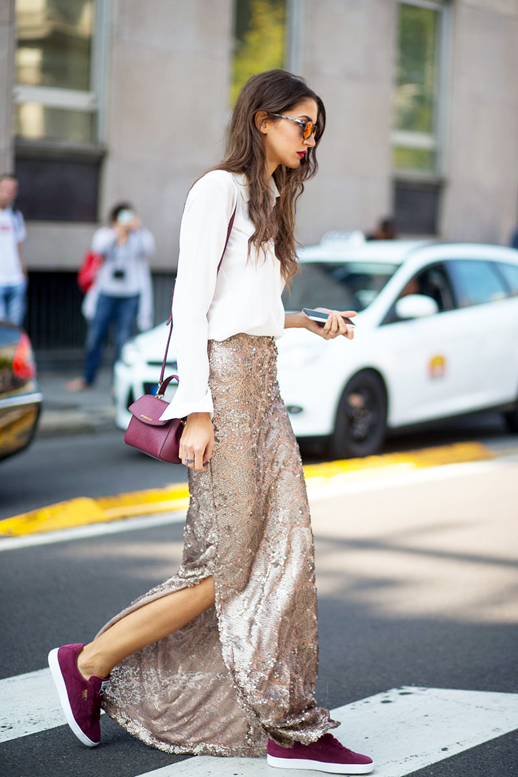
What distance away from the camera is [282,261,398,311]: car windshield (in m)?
8.48

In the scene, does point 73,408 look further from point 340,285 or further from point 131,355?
point 340,285

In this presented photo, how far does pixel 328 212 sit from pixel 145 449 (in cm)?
1290

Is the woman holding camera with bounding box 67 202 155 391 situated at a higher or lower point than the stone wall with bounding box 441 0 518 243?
lower

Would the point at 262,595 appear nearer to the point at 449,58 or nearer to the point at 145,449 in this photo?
the point at 145,449

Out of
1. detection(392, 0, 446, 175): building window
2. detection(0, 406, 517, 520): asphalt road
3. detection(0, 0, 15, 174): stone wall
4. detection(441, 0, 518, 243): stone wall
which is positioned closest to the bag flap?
detection(0, 406, 517, 520): asphalt road

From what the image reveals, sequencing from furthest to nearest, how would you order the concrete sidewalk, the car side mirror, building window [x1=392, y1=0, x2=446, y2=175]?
building window [x1=392, y1=0, x2=446, y2=175], the concrete sidewalk, the car side mirror

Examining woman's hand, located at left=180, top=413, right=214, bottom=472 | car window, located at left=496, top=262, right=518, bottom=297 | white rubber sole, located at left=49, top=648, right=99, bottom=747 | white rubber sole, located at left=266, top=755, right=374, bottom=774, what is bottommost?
white rubber sole, located at left=266, top=755, right=374, bottom=774

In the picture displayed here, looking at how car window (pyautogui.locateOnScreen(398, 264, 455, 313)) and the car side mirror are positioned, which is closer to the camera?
the car side mirror

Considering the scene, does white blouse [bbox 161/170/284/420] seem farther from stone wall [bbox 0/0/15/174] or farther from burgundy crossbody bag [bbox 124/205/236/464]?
stone wall [bbox 0/0/15/174]

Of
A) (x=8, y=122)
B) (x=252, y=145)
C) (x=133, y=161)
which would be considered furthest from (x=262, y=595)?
(x=133, y=161)

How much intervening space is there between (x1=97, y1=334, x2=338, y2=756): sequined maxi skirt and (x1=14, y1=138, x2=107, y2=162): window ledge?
10195 mm

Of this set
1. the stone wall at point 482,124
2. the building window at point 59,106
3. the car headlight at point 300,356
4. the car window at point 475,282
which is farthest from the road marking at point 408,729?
the stone wall at point 482,124

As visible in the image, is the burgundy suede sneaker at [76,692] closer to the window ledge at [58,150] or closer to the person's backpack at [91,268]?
the person's backpack at [91,268]

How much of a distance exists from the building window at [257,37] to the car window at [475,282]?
622 cm
